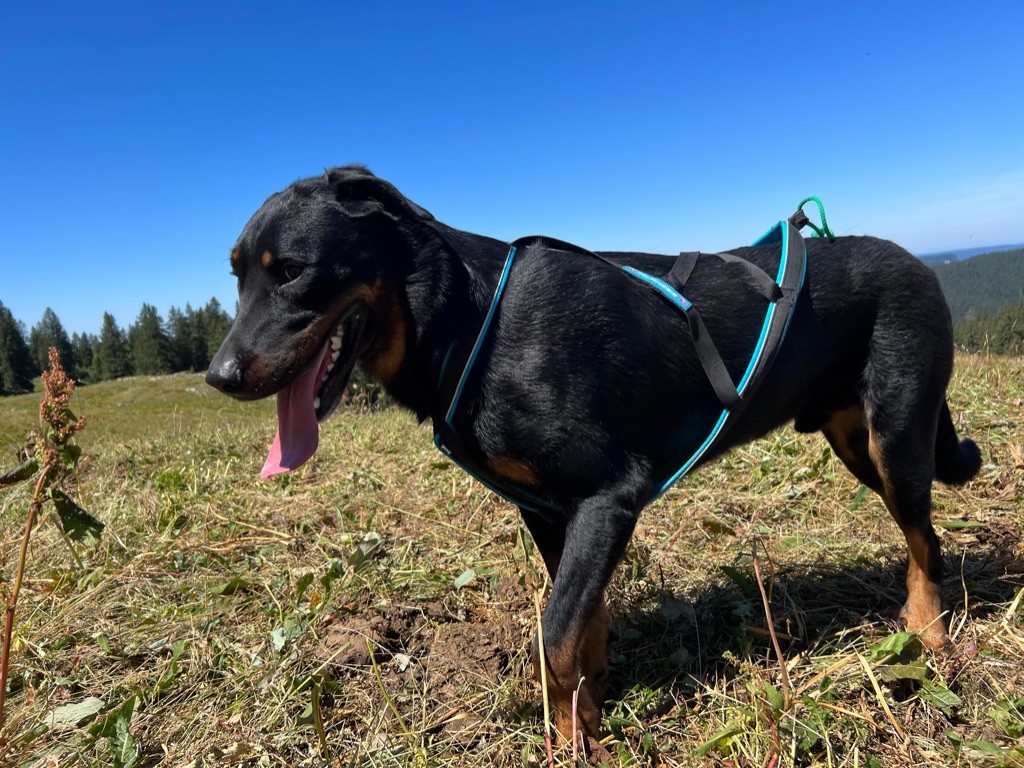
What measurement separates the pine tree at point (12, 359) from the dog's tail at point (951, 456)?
4154 inches

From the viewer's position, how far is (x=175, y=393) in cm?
6066

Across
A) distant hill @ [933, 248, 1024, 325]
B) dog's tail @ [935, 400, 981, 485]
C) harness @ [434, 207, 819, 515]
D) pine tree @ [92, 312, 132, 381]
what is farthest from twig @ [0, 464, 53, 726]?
distant hill @ [933, 248, 1024, 325]

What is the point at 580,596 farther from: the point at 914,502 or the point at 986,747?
the point at 914,502

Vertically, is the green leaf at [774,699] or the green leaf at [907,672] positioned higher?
the green leaf at [774,699]

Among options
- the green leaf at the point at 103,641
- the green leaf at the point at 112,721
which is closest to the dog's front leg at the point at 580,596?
the green leaf at the point at 112,721

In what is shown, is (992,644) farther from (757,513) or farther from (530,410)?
(530,410)

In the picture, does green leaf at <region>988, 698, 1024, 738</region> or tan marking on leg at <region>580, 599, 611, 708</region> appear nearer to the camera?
green leaf at <region>988, 698, 1024, 738</region>

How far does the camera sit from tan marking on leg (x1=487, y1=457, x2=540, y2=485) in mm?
2455

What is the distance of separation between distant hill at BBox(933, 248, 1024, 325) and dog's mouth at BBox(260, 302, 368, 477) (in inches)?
4813

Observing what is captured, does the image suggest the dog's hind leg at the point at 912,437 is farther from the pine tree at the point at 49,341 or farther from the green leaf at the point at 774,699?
the pine tree at the point at 49,341

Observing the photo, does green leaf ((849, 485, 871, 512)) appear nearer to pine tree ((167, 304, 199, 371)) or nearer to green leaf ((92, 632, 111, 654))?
green leaf ((92, 632, 111, 654))

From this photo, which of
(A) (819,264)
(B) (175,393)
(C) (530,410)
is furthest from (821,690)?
(B) (175,393)

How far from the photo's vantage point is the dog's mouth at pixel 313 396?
251cm

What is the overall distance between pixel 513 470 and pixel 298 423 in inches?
35.2
